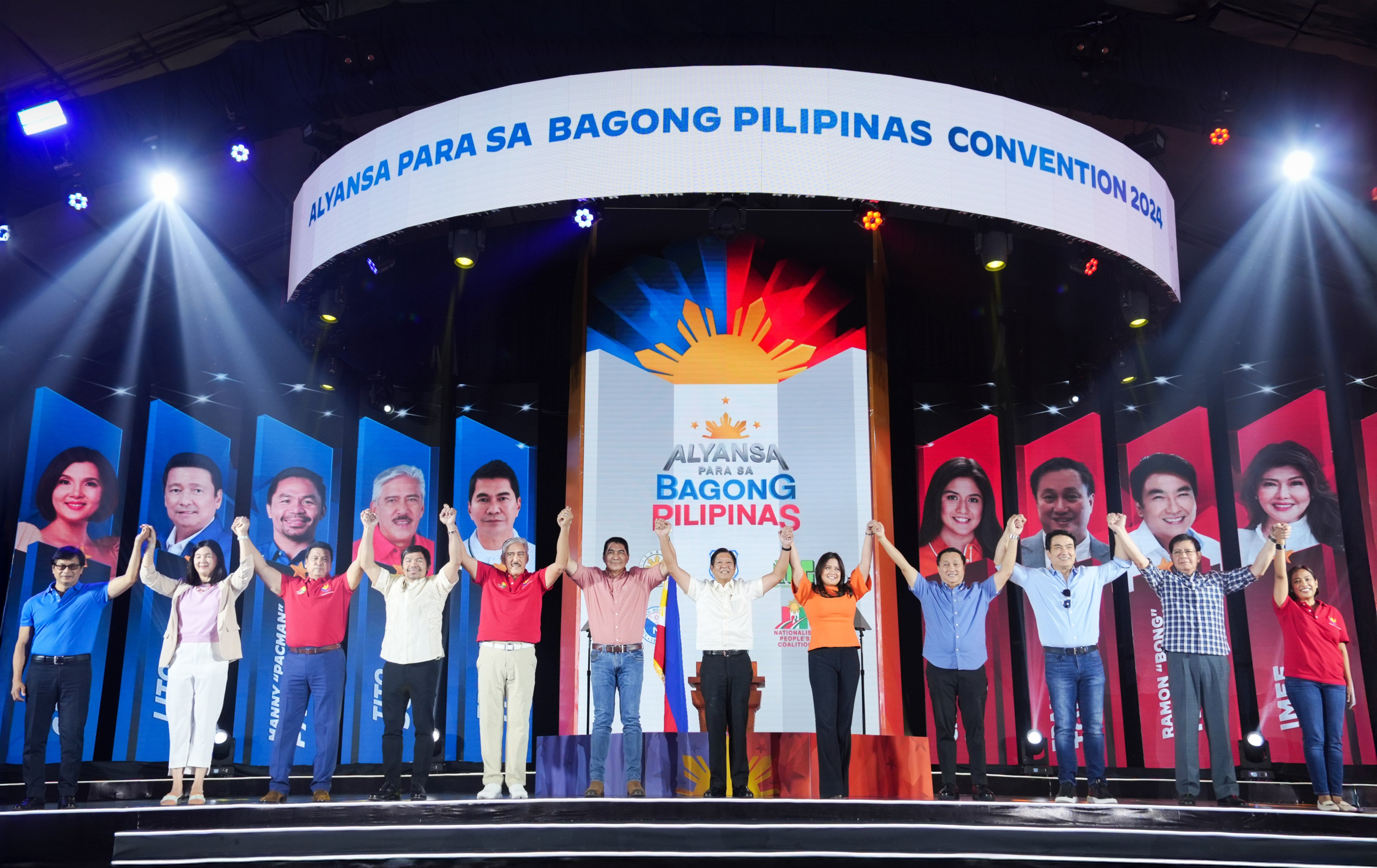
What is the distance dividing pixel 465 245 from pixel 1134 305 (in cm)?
420

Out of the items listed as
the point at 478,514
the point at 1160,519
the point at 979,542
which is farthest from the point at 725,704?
the point at 1160,519

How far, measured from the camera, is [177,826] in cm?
448

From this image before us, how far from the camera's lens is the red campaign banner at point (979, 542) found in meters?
8.70

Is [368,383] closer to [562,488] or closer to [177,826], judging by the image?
[562,488]

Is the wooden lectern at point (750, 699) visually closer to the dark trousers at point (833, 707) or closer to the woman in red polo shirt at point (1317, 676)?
the dark trousers at point (833, 707)

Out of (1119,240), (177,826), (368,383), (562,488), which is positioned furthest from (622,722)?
(368,383)

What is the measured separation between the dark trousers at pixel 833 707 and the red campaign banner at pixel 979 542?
10.4ft

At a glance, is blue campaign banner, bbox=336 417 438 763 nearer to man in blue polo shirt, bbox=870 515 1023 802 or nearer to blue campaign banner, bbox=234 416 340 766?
blue campaign banner, bbox=234 416 340 766

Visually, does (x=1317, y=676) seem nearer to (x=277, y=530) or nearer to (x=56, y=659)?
(x=56, y=659)

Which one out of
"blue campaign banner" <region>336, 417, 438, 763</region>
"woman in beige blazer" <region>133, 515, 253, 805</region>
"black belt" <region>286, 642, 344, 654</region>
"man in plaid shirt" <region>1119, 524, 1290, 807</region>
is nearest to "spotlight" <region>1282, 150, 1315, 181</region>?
"man in plaid shirt" <region>1119, 524, 1290, 807</region>

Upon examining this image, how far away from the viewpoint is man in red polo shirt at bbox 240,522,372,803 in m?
5.65

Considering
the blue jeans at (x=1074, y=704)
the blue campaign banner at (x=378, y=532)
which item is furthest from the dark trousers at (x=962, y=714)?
the blue campaign banner at (x=378, y=532)

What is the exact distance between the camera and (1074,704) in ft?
17.7

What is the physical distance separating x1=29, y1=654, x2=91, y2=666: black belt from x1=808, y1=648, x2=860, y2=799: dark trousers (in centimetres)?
402
